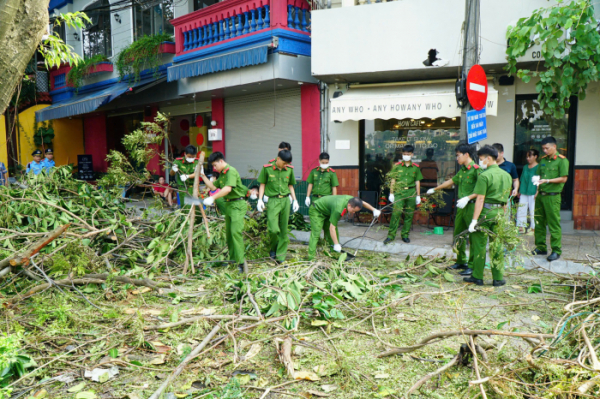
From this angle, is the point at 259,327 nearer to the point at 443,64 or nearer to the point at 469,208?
the point at 469,208

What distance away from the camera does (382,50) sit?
9.62 metres

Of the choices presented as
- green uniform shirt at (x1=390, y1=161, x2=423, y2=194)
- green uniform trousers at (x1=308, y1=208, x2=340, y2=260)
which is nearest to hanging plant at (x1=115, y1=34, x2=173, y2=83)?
green uniform shirt at (x1=390, y1=161, x2=423, y2=194)

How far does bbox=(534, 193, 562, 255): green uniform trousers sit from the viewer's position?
6.91 m

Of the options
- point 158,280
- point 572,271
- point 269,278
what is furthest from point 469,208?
point 158,280

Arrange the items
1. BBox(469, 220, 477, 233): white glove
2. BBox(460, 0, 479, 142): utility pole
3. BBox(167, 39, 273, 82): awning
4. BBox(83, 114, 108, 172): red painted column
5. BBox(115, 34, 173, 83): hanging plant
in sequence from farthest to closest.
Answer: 1. BBox(83, 114, 108, 172): red painted column
2. BBox(115, 34, 173, 83): hanging plant
3. BBox(167, 39, 273, 82): awning
4. BBox(460, 0, 479, 142): utility pole
5. BBox(469, 220, 477, 233): white glove

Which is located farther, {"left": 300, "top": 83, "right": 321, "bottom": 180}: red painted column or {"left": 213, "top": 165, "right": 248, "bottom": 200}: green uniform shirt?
{"left": 300, "top": 83, "right": 321, "bottom": 180}: red painted column

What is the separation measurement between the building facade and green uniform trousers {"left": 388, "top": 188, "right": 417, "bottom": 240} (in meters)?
1.66

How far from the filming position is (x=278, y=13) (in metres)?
10.6

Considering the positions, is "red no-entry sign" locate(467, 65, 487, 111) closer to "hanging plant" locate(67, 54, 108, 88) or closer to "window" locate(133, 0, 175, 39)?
"window" locate(133, 0, 175, 39)

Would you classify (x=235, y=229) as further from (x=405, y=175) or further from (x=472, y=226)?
(x=405, y=175)

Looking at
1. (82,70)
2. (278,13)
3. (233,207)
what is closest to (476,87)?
(233,207)

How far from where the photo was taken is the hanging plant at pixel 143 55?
44.5 ft

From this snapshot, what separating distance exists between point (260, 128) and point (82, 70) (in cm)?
810

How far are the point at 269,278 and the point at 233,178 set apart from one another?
6.18ft
